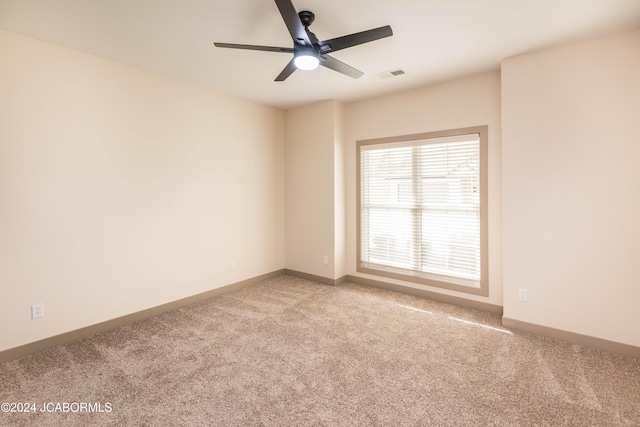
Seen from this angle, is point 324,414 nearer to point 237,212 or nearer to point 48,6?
point 237,212

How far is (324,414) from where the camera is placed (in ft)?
6.48

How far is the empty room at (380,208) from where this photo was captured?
2.22 meters

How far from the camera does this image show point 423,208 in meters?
4.11

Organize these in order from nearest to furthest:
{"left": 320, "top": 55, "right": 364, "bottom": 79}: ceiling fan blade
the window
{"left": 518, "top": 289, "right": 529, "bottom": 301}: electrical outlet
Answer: {"left": 320, "top": 55, "right": 364, "bottom": 79}: ceiling fan blade
{"left": 518, "top": 289, "right": 529, "bottom": 301}: electrical outlet
the window

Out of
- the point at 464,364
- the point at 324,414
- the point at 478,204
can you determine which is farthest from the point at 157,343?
the point at 478,204

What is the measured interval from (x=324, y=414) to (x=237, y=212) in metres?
3.11

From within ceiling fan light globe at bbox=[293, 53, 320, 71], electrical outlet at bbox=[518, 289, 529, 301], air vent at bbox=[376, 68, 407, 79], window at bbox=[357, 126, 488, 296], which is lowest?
electrical outlet at bbox=[518, 289, 529, 301]

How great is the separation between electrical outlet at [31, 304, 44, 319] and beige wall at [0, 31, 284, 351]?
0.04 meters

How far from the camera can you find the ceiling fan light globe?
235 cm

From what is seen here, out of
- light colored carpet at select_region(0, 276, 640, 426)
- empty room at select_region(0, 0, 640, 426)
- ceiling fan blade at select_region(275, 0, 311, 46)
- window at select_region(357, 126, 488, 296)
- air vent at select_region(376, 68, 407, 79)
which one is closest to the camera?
ceiling fan blade at select_region(275, 0, 311, 46)

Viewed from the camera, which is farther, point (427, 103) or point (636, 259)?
point (427, 103)

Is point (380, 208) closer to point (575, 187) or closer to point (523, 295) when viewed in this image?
point (523, 295)

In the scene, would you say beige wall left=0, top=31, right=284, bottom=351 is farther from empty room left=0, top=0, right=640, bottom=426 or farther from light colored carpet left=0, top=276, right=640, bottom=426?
light colored carpet left=0, top=276, right=640, bottom=426

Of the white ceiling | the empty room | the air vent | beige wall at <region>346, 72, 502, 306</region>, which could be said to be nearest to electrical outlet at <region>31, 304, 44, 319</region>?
the empty room
